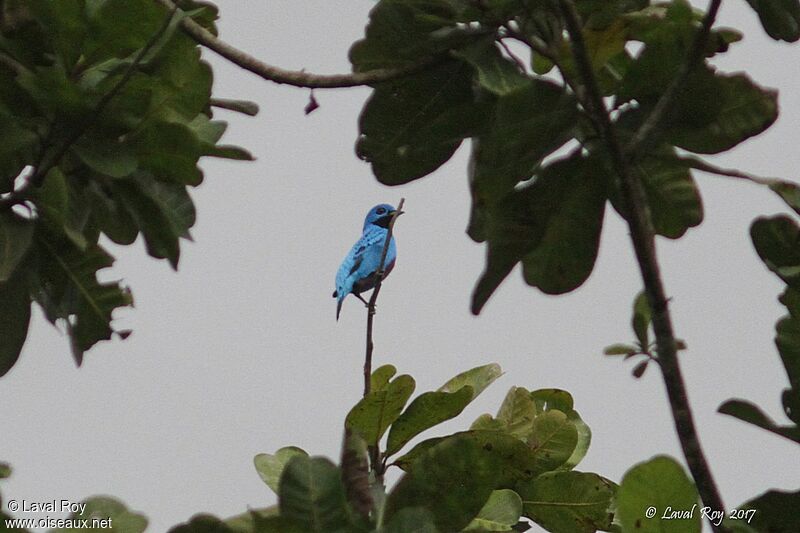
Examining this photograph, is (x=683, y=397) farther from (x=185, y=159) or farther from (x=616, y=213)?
(x=185, y=159)

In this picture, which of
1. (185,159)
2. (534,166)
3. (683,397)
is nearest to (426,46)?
(534,166)

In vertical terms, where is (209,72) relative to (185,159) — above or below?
above

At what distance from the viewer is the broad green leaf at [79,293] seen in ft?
9.95

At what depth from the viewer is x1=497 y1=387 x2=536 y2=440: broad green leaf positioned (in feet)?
12.0

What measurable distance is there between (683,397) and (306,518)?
642 millimetres

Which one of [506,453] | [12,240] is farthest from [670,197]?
[12,240]

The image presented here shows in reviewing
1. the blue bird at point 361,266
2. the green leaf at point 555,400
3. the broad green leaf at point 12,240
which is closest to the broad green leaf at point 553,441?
the green leaf at point 555,400

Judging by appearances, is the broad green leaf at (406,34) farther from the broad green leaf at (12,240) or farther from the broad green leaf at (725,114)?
the broad green leaf at (12,240)

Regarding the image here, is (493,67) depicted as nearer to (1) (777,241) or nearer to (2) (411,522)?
(1) (777,241)

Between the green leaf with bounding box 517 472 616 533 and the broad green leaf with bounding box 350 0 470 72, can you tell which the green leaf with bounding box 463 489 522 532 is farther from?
the broad green leaf with bounding box 350 0 470 72

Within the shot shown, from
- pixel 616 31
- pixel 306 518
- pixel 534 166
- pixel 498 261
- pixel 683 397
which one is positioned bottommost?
pixel 306 518

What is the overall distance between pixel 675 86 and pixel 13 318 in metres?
1.61

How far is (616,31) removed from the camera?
2.47 m

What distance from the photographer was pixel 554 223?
8.58 feet
